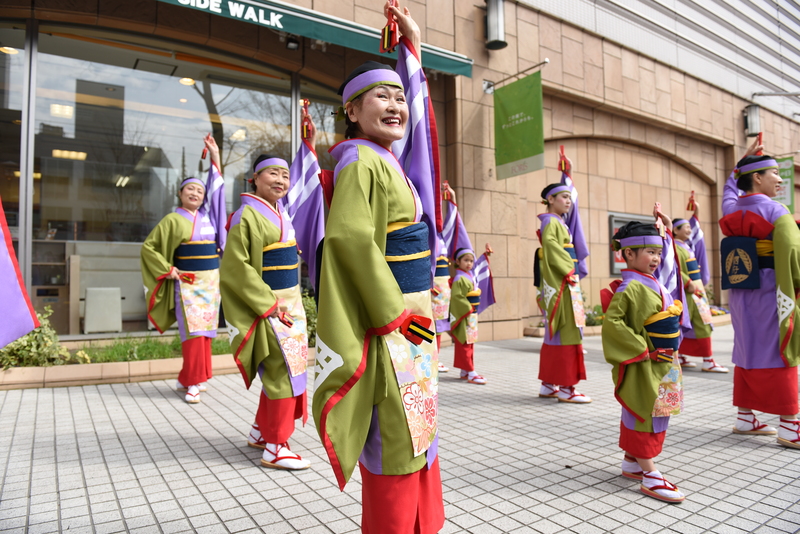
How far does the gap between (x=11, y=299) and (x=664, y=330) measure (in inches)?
123

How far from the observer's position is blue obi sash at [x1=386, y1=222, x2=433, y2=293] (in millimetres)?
1876

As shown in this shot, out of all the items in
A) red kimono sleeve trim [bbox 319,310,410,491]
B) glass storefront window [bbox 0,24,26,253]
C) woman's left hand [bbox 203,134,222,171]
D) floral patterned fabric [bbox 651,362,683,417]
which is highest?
glass storefront window [bbox 0,24,26,253]

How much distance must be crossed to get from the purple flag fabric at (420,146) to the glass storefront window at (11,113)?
22.3ft

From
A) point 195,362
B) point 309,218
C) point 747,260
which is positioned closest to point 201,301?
point 195,362

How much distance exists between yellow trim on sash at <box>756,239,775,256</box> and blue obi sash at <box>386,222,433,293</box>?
335 cm

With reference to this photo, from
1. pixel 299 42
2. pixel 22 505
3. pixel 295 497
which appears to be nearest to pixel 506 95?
pixel 299 42

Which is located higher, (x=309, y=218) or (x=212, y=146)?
(x=212, y=146)

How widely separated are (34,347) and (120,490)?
12.1 ft

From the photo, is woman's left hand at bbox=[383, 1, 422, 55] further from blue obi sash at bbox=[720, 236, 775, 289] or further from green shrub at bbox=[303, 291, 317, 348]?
green shrub at bbox=[303, 291, 317, 348]

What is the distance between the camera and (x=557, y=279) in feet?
17.3

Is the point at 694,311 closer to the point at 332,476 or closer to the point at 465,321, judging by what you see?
the point at 465,321

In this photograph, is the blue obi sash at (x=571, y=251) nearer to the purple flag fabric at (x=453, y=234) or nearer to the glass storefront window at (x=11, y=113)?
the purple flag fabric at (x=453, y=234)

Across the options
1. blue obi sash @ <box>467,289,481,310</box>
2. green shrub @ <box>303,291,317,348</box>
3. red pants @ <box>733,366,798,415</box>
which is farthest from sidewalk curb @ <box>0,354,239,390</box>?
red pants @ <box>733,366,798,415</box>

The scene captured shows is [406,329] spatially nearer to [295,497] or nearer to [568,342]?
[295,497]
